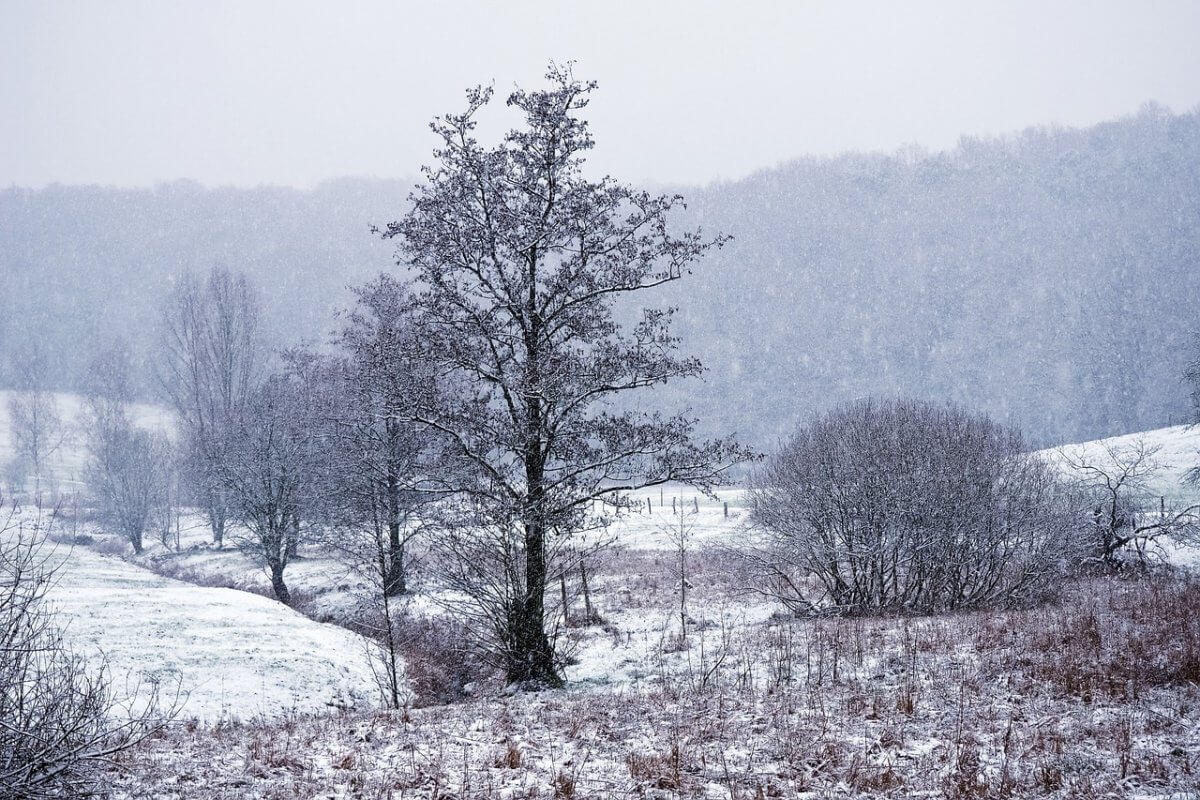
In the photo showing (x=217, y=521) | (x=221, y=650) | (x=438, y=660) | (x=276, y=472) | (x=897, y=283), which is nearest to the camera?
(x=221, y=650)

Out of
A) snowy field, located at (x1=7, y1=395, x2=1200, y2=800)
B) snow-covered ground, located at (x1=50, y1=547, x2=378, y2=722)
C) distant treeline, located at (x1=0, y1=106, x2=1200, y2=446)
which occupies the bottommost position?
snow-covered ground, located at (x1=50, y1=547, x2=378, y2=722)

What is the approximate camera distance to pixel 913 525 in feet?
62.8

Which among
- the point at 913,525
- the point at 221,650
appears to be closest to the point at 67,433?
the point at 221,650

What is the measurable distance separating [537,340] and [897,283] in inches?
7193

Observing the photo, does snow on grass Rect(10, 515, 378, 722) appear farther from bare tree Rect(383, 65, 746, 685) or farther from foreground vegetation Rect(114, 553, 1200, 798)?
bare tree Rect(383, 65, 746, 685)

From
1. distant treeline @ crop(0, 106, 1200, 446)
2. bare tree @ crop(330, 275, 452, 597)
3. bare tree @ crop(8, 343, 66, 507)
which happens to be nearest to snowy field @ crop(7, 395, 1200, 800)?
bare tree @ crop(330, 275, 452, 597)

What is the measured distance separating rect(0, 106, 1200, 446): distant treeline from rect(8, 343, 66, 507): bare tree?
429 inches

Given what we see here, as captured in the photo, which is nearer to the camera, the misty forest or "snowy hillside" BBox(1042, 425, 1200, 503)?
the misty forest

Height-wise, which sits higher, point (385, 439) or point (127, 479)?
point (385, 439)

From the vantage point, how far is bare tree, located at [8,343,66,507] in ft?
252

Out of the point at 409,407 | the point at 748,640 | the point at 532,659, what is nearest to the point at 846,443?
the point at 748,640

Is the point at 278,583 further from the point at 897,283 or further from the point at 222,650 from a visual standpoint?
the point at 897,283

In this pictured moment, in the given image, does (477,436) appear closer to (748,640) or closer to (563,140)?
(563,140)

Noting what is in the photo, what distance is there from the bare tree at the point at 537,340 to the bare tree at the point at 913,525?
7855mm
